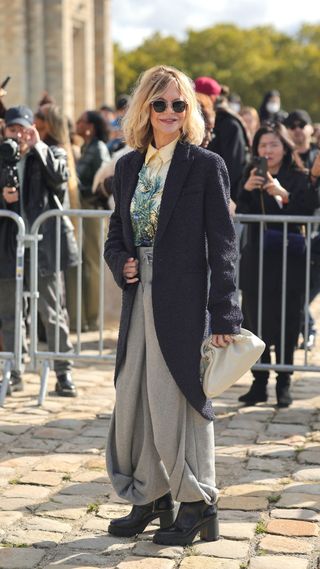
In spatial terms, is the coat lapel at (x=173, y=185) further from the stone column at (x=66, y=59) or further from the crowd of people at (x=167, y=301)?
the stone column at (x=66, y=59)

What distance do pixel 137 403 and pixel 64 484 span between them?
130 centimetres

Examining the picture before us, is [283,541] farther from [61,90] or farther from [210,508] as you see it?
[61,90]

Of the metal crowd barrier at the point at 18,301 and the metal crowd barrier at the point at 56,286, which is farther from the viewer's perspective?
the metal crowd barrier at the point at 18,301

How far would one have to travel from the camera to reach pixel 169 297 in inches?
195

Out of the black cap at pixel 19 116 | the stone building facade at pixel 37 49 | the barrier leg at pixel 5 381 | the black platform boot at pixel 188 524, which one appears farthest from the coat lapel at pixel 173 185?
the stone building facade at pixel 37 49

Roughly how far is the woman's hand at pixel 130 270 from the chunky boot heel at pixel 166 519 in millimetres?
1118

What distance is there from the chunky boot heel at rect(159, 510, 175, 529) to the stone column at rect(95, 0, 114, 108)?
2253 inches

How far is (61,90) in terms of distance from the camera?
51219 mm

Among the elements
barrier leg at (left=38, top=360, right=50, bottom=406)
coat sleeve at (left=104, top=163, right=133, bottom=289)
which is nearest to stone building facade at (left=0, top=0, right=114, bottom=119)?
barrier leg at (left=38, top=360, right=50, bottom=406)

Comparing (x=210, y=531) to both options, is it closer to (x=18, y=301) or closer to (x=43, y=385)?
(x=43, y=385)

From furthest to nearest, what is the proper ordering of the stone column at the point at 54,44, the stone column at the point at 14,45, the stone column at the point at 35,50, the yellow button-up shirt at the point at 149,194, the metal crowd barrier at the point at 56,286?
the stone column at the point at 54,44, the stone column at the point at 35,50, the stone column at the point at 14,45, the metal crowd barrier at the point at 56,286, the yellow button-up shirt at the point at 149,194

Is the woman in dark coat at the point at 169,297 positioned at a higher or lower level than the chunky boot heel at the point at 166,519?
higher

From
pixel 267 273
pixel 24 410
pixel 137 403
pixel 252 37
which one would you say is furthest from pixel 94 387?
pixel 252 37

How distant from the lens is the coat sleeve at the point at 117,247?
16.7 feet
